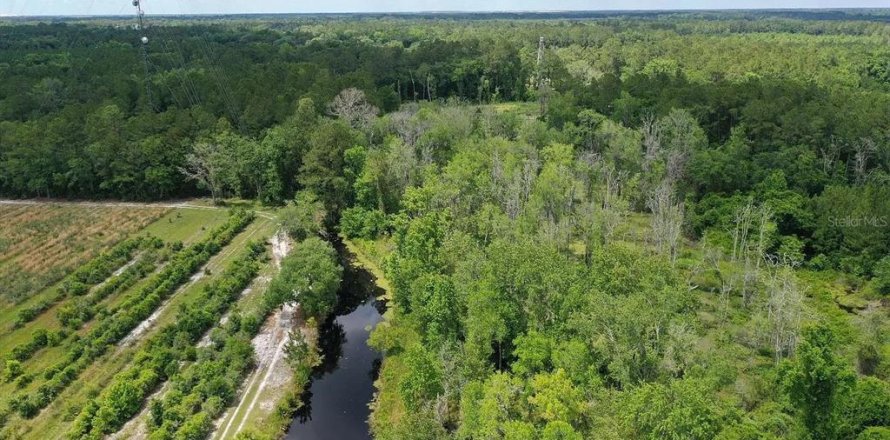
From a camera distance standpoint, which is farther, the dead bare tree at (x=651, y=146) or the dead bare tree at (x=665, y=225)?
the dead bare tree at (x=651, y=146)

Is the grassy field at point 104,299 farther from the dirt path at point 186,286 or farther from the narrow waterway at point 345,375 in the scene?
the narrow waterway at point 345,375

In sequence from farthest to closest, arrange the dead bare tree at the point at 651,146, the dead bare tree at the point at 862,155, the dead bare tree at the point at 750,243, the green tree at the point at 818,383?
the dead bare tree at the point at 651,146
the dead bare tree at the point at 862,155
the dead bare tree at the point at 750,243
the green tree at the point at 818,383

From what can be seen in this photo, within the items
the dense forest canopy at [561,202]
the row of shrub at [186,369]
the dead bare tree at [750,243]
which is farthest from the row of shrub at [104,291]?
the dead bare tree at [750,243]

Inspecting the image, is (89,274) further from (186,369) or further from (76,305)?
(186,369)

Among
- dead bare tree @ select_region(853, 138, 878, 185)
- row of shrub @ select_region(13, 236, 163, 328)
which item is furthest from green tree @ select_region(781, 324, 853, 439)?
row of shrub @ select_region(13, 236, 163, 328)

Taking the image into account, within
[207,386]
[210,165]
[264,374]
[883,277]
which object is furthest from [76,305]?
[883,277]

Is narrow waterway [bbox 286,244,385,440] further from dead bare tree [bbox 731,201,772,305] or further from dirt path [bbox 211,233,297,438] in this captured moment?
dead bare tree [bbox 731,201,772,305]

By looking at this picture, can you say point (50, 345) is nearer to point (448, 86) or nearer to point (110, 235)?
point (110, 235)
